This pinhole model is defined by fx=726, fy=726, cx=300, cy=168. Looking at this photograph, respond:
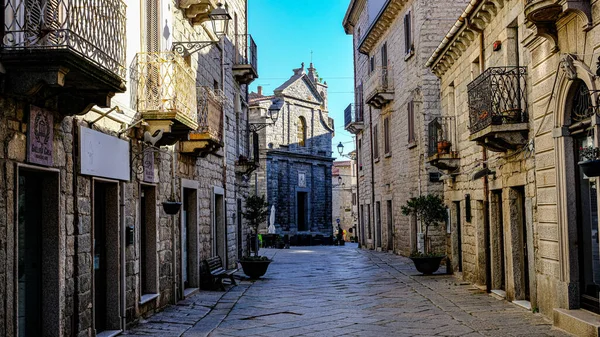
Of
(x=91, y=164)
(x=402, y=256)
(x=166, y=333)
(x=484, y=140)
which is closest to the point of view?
(x=91, y=164)

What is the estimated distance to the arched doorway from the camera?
29.6 feet

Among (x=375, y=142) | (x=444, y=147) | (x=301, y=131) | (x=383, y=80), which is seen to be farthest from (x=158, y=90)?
(x=301, y=131)

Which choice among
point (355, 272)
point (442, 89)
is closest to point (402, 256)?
point (355, 272)

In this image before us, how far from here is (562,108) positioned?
31.3ft

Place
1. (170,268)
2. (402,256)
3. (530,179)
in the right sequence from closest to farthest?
(530,179) → (170,268) → (402,256)

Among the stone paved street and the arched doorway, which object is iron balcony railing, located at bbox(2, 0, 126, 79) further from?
the arched doorway

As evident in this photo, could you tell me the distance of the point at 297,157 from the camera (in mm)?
50000

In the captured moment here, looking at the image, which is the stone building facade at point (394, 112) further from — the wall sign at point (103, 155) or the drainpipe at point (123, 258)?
the wall sign at point (103, 155)

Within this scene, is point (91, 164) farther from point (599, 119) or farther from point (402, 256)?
point (402, 256)

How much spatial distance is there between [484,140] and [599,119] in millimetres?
4089

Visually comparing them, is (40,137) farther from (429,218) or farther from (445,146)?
(429,218)

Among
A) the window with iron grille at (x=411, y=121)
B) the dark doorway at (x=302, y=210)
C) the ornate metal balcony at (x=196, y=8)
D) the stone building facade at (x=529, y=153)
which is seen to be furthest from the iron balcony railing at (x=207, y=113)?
the dark doorway at (x=302, y=210)

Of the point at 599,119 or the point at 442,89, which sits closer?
the point at 599,119

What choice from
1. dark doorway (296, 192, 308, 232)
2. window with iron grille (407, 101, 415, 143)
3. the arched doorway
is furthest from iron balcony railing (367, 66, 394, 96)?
dark doorway (296, 192, 308, 232)
